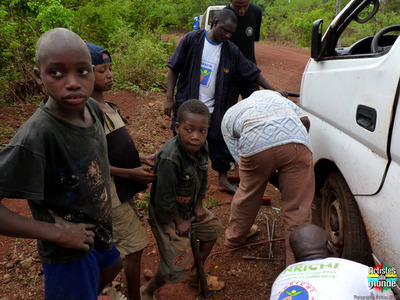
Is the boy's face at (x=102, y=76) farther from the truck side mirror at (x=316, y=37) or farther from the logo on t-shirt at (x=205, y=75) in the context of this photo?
the truck side mirror at (x=316, y=37)

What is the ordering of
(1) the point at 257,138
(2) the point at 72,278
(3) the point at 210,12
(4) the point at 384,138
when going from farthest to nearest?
(3) the point at 210,12
(1) the point at 257,138
(4) the point at 384,138
(2) the point at 72,278

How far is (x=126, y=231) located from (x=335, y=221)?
5.24 feet

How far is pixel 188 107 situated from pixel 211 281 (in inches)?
55.7

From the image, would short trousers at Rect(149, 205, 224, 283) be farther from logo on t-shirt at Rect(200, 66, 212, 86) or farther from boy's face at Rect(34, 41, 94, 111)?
logo on t-shirt at Rect(200, 66, 212, 86)

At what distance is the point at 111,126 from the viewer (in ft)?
6.24

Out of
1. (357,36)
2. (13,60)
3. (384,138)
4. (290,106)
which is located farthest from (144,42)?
(357,36)

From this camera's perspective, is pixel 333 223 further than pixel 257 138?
Yes

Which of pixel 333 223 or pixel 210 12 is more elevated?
pixel 210 12

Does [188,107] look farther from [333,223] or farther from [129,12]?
[129,12]

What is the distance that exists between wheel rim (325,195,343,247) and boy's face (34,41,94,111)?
2004 millimetres

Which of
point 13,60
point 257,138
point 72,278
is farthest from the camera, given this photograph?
point 13,60

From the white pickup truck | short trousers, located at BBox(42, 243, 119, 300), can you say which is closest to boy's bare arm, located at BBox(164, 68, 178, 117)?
the white pickup truck

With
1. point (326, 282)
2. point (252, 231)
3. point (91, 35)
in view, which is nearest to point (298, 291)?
point (326, 282)

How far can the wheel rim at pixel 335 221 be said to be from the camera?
93.6 inches
